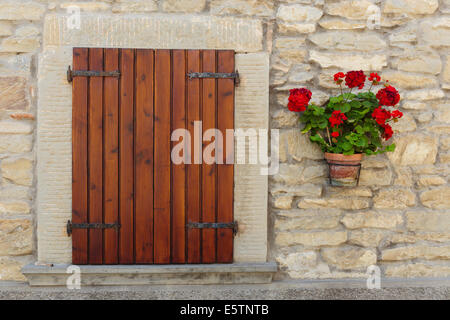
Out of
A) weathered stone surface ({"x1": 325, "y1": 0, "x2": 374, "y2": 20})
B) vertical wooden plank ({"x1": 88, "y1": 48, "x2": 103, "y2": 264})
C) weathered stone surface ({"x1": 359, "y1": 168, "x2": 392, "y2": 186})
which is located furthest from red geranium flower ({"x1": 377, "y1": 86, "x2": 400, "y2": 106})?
vertical wooden plank ({"x1": 88, "y1": 48, "x2": 103, "y2": 264})

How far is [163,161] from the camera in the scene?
2.79m

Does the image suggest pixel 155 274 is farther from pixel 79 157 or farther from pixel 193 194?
pixel 79 157

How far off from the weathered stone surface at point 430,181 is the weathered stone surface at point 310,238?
666 millimetres

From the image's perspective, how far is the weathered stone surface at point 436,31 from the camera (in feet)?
9.53

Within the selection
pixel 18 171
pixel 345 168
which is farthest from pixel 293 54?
pixel 18 171

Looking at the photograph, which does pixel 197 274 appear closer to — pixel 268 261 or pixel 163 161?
pixel 268 261

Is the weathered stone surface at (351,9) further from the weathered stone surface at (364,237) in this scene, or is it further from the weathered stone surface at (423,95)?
the weathered stone surface at (364,237)

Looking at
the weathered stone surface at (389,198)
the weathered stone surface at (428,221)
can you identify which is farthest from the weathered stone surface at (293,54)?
the weathered stone surface at (428,221)

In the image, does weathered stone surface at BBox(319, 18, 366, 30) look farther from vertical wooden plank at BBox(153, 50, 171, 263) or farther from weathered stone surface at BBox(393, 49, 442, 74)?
vertical wooden plank at BBox(153, 50, 171, 263)

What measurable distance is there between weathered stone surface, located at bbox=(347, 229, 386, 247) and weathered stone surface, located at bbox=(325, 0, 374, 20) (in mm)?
1521

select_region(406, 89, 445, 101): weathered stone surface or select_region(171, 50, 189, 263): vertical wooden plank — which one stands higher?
select_region(406, 89, 445, 101): weathered stone surface

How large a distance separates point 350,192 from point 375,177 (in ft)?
0.69

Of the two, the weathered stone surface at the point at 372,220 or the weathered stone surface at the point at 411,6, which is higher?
the weathered stone surface at the point at 411,6

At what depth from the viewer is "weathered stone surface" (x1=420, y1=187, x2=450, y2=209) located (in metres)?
2.92
